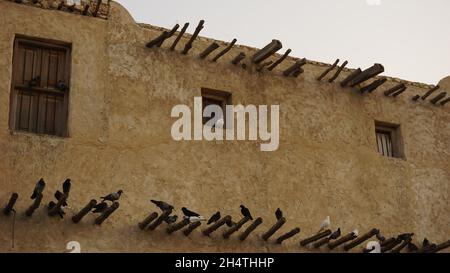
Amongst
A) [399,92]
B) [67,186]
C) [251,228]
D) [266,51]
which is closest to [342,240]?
[251,228]

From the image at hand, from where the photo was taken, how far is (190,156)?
14.6 m

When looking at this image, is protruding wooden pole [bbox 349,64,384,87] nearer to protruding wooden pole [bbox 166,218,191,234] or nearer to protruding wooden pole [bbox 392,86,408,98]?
protruding wooden pole [bbox 392,86,408,98]

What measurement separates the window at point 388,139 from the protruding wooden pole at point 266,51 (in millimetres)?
2861

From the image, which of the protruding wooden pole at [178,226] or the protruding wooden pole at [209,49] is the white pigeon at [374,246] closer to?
the protruding wooden pole at [178,226]

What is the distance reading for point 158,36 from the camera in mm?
15109

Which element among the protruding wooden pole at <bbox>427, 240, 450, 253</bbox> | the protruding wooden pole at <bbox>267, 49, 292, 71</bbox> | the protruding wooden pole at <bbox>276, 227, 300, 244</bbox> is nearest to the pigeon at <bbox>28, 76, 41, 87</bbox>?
the protruding wooden pole at <bbox>267, 49, 292, 71</bbox>

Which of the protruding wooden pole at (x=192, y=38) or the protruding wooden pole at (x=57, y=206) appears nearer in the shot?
the protruding wooden pole at (x=57, y=206)

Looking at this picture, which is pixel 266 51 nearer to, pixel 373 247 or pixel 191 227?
pixel 191 227

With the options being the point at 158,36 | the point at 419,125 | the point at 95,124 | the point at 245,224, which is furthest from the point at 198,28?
the point at 419,125

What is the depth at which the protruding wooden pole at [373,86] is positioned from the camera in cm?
1666

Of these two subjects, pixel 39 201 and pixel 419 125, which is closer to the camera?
pixel 39 201

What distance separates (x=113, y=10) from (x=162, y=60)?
4.01 ft

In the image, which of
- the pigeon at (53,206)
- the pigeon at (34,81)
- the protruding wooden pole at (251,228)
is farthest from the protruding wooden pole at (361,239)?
the pigeon at (34,81)
